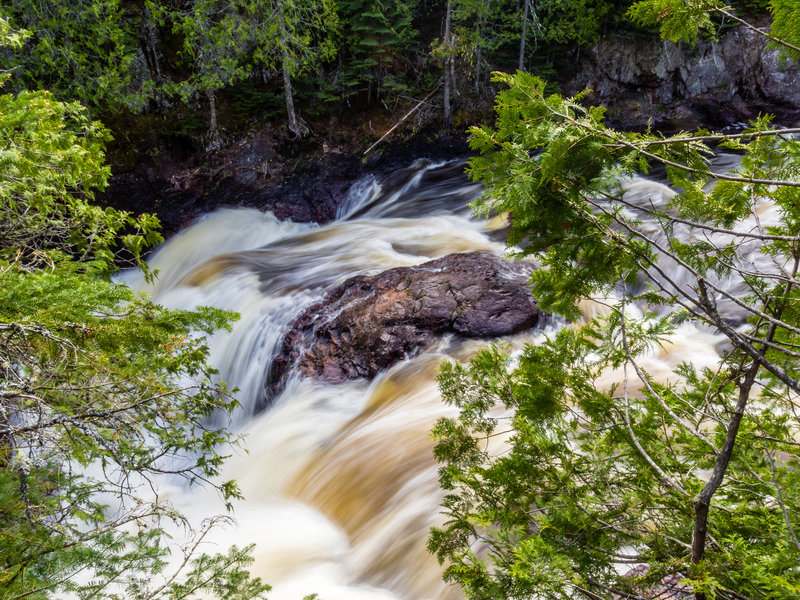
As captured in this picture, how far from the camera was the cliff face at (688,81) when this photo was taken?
14.7m

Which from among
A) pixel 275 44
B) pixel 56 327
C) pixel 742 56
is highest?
pixel 275 44

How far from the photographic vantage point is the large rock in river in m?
6.97

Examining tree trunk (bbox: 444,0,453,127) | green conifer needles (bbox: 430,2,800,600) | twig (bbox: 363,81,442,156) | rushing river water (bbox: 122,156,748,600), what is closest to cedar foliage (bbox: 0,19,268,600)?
green conifer needles (bbox: 430,2,800,600)

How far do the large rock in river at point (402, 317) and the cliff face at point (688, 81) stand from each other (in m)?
11.1

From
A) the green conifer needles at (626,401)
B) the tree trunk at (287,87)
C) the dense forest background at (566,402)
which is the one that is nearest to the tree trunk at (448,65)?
the tree trunk at (287,87)

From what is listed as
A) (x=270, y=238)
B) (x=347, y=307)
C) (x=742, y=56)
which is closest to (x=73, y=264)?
(x=347, y=307)

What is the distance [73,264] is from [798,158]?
4595 mm

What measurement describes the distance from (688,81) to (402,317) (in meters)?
14.1

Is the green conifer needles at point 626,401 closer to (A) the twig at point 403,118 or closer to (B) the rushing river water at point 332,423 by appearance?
(B) the rushing river water at point 332,423

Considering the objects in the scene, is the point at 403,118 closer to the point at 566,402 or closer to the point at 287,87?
the point at 287,87

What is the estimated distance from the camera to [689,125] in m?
14.8

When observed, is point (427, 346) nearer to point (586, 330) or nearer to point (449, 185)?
point (586, 330)

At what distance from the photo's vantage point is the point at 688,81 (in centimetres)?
1550

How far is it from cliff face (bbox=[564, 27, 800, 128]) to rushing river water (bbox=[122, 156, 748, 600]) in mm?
6420
